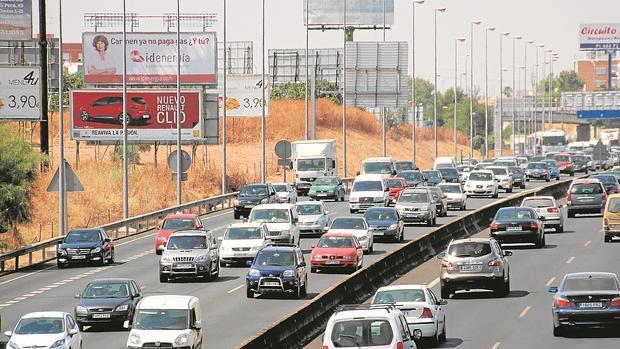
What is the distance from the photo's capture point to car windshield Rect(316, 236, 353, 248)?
47.0 meters

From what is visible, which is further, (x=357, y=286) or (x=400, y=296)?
(x=357, y=286)

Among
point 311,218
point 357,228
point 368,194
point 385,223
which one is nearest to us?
point 357,228

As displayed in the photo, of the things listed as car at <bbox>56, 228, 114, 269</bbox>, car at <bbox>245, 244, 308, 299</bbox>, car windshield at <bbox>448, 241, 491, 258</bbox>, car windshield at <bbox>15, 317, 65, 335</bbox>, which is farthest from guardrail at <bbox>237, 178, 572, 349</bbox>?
car at <bbox>56, 228, 114, 269</bbox>

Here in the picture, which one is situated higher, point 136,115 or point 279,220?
point 136,115

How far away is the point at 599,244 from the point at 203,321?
78.5 feet

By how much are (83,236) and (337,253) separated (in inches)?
390

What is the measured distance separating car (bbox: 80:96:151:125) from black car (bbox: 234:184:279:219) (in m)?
33.6

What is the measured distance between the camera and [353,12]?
174 metres

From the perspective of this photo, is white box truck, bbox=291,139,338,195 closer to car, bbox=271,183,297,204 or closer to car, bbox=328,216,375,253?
car, bbox=271,183,297,204

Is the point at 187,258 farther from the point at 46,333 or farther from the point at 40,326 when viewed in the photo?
the point at 46,333

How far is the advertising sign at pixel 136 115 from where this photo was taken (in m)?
105

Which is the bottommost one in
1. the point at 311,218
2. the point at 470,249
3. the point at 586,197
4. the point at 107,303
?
the point at 107,303

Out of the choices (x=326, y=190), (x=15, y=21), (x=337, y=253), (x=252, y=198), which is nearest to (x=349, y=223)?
(x=337, y=253)

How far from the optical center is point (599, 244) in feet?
185
